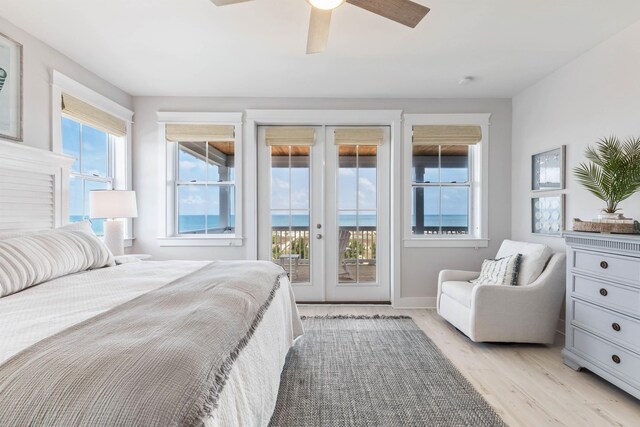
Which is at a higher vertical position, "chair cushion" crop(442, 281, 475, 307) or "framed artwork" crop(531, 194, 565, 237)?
"framed artwork" crop(531, 194, 565, 237)

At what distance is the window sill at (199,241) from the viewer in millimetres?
3928

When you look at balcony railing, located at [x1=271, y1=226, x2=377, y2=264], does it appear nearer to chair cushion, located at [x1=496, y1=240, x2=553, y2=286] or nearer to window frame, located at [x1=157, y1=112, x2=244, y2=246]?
window frame, located at [x1=157, y1=112, x2=244, y2=246]

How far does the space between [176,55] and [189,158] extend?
4.59 feet

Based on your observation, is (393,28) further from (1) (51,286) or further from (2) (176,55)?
(1) (51,286)

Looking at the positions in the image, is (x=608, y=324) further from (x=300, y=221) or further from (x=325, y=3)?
(x=300, y=221)

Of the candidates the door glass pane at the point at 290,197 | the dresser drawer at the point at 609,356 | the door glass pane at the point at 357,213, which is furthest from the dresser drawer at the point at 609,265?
the door glass pane at the point at 290,197

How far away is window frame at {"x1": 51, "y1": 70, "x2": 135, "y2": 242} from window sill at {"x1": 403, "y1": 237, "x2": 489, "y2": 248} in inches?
129

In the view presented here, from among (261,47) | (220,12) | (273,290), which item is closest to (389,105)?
(261,47)

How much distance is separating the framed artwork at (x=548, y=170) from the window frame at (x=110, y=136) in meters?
4.38

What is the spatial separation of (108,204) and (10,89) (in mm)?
1052

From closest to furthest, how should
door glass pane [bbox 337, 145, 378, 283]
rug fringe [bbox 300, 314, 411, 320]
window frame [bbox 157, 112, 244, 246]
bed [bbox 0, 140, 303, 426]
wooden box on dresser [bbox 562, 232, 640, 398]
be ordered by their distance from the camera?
1. bed [bbox 0, 140, 303, 426]
2. wooden box on dresser [bbox 562, 232, 640, 398]
3. rug fringe [bbox 300, 314, 411, 320]
4. window frame [bbox 157, 112, 244, 246]
5. door glass pane [bbox 337, 145, 378, 283]

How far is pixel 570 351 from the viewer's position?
2.44m

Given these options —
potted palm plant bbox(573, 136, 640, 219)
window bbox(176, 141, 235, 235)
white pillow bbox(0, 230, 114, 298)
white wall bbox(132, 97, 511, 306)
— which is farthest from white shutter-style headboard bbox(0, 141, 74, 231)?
potted palm plant bbox(573, 136, 640, 219)

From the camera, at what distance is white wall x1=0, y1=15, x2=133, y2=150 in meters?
→ 2.54
